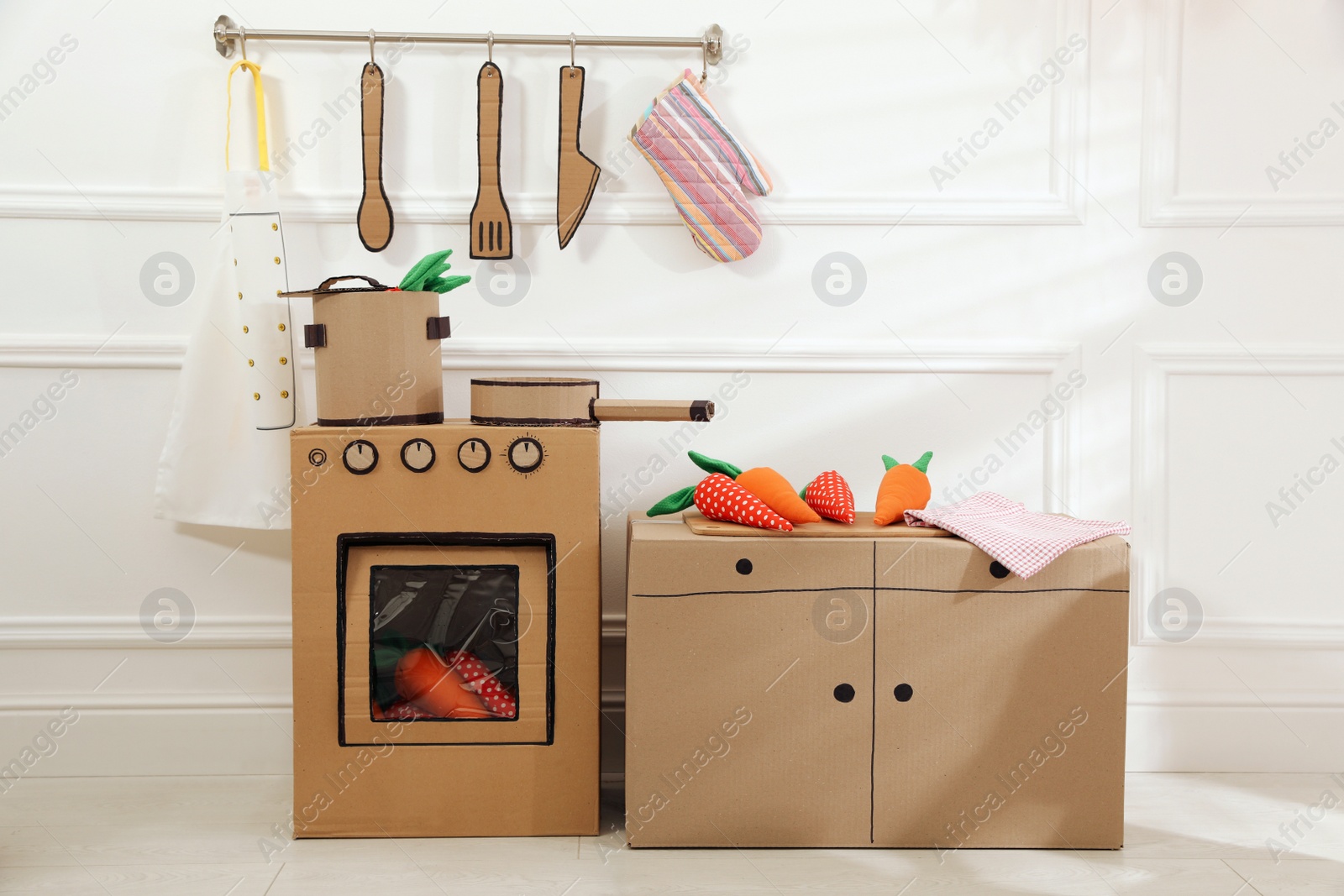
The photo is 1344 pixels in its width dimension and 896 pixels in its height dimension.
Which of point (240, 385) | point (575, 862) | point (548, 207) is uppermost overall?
point (548, 207)

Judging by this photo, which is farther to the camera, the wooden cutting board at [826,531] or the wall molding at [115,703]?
the wall molding at [115,703]

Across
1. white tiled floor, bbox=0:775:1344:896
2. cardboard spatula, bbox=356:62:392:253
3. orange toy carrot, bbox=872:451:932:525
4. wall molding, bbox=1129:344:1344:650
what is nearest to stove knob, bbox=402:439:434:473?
cardboard spatula, bbox=356:62:392:253

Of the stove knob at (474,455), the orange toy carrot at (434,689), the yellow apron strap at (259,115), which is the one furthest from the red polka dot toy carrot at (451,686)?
the yellow apron strap at (259,115)

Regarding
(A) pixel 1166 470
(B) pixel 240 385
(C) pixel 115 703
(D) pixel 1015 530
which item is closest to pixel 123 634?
(C) pixel 115 703

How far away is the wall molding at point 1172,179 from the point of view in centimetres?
189

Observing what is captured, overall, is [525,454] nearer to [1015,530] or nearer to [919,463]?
[919,463]

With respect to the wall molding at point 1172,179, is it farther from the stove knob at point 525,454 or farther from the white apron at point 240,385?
the white apron at point 240,385

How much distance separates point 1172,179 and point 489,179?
1357 mm

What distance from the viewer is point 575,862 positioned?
1.54 metres

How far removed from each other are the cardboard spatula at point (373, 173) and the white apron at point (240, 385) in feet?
0.53

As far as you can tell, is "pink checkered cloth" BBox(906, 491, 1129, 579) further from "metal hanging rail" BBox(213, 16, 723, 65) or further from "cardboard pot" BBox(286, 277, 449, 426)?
"metal hanging rail" BBox(213, 16, 723, 65)

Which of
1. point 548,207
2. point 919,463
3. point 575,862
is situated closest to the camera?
point 575,862

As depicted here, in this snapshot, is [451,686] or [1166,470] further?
[1166,470]

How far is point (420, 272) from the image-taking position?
1.61 m
